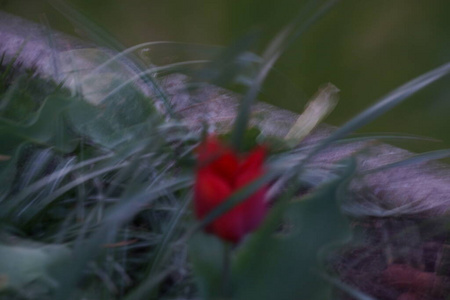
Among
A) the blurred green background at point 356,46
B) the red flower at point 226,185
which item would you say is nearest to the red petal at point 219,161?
the red flower at point 226,185

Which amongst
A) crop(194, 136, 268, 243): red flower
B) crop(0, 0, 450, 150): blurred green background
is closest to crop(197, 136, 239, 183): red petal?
crop(194, 136, 268, 243): red flower

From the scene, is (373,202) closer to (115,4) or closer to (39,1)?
(115,4)

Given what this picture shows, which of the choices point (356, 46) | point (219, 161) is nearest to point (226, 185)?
point (219, 161)

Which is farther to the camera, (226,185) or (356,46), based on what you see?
(356,46)

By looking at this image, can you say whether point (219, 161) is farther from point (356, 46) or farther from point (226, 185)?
point (356, 46)

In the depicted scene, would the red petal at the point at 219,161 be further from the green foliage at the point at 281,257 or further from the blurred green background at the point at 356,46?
the blurred green background at the point at 356,46

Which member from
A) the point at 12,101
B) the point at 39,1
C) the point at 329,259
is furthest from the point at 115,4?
the point at 329,259

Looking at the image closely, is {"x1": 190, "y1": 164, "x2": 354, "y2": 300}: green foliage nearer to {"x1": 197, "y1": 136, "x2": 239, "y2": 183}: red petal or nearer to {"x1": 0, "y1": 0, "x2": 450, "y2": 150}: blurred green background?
{"x1": 197, "y1": 136, "x2": 239, "y2": 183}: red petal
